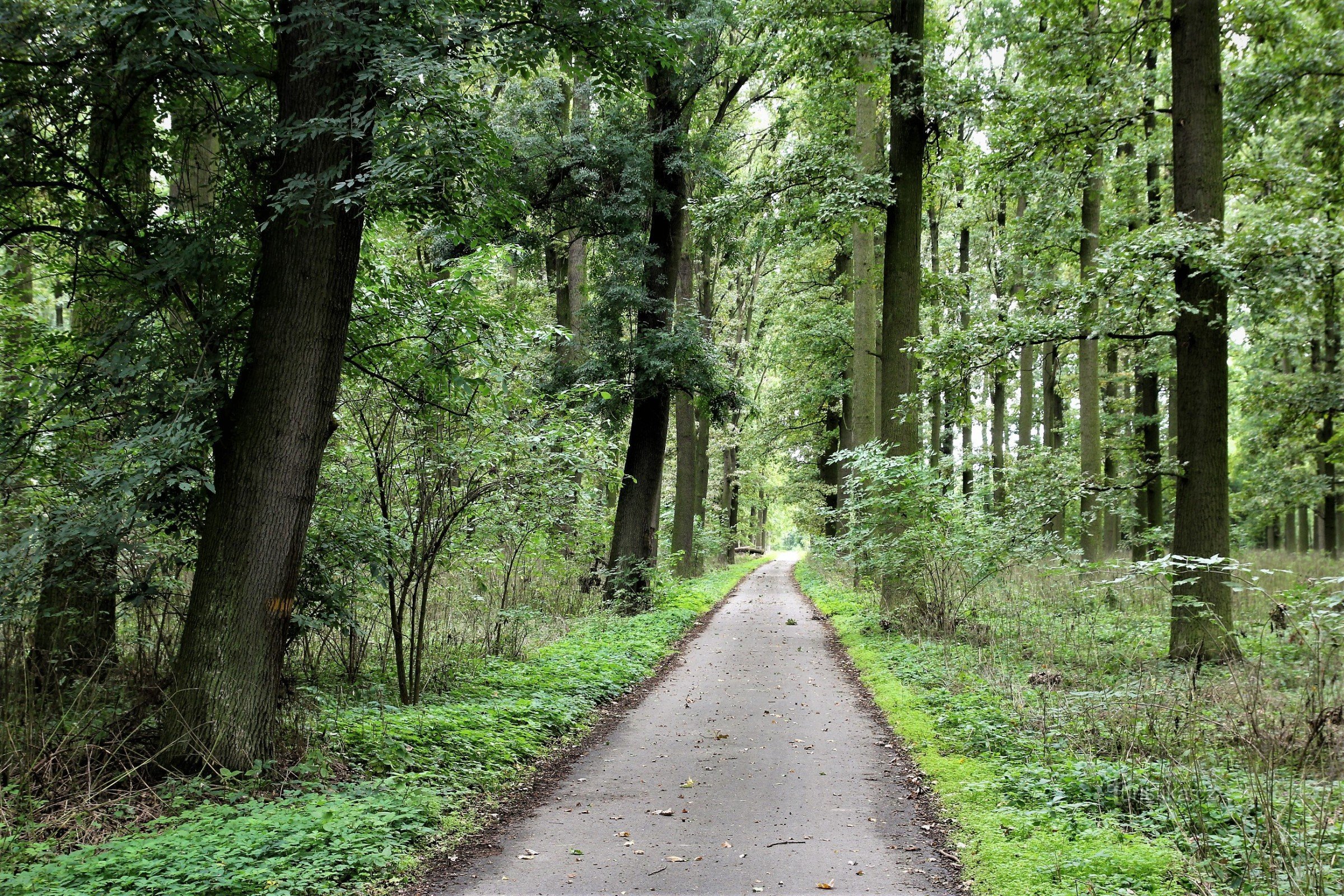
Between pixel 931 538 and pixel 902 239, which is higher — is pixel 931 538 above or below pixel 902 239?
below

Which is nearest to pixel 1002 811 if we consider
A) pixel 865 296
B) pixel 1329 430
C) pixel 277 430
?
pixel 277 430

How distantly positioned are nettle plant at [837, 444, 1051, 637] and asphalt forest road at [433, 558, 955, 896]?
2.65 m

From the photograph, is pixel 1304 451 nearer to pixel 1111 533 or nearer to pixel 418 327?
pixel 1111 533

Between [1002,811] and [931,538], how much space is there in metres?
6.49

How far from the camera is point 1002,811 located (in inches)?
196

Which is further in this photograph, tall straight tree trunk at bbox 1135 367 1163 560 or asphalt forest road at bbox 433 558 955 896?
tall straight tree trunk at bbox 1135 367 1163 560

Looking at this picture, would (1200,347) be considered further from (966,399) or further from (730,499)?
(730,499)

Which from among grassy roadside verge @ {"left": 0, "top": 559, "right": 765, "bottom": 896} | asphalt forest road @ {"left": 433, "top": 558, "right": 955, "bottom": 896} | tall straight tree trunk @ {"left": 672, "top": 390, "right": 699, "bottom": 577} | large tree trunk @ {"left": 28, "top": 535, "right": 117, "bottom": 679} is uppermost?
tall straight tree trunk @ {"left": 672, "top": 390, "right": 699, "bottom": 577}

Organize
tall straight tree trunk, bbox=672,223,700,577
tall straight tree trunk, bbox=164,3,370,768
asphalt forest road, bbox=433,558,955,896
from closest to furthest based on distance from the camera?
asphalt forest road, bbox=433,558,955,896
tall straight tree trunk, bbox=164,3,370,768
tall straight tree trunk, bbox=672,223,700,577

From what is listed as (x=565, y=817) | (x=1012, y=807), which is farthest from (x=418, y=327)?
(x=1012, y=807)

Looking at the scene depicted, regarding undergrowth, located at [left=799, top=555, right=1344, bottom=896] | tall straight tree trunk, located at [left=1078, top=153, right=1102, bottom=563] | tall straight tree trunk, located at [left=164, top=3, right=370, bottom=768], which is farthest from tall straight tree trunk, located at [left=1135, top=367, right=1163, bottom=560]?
tall straight tree trunk, located at [left=164, top=3, right=370, bottom=768]

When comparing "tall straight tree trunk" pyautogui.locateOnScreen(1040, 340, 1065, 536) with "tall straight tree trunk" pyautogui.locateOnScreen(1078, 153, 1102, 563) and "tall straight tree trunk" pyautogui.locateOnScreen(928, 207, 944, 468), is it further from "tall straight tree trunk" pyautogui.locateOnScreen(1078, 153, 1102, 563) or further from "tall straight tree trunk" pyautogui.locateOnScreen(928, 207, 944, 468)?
"tall straight tree trunk" pyautogui.locateOnScreen(928, 207, 944, 468)

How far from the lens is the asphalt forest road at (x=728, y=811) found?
4395 mm

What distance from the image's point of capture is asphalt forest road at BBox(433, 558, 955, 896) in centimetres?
439
